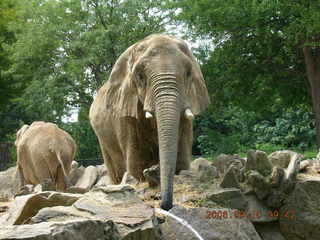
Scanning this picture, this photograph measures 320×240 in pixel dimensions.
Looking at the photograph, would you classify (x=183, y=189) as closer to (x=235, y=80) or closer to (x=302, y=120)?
(x=235, y=80)

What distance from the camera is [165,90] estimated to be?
15.8 ft

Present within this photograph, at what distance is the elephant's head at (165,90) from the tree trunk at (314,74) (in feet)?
36.9

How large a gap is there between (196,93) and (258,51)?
41.1 ft

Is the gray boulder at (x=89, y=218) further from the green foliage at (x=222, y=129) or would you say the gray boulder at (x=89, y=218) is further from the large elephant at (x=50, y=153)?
the green foliage at (x=222, y=129)

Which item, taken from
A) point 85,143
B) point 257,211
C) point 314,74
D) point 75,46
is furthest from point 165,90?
point 85,143

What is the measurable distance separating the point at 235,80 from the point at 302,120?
14595mm

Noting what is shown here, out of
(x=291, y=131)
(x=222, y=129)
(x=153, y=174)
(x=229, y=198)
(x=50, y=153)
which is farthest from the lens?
(x=222, y=129)

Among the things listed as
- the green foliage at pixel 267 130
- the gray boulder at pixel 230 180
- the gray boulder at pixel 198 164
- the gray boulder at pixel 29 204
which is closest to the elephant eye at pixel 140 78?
the gray boulder at pixel 198 164

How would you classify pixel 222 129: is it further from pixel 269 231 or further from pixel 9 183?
pixel 269 231

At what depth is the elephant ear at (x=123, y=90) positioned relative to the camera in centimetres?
560

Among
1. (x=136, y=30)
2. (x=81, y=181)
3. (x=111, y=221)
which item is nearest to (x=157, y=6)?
(x=136, y=30)

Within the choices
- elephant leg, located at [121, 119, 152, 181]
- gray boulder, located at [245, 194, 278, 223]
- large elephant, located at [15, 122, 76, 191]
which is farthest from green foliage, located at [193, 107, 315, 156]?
gray boulder, located at [245, 194, 278, 223]

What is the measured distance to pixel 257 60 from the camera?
17.8m

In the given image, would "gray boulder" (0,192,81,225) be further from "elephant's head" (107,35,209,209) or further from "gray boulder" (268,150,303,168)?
"gray boulder" (268,150,303,168)
